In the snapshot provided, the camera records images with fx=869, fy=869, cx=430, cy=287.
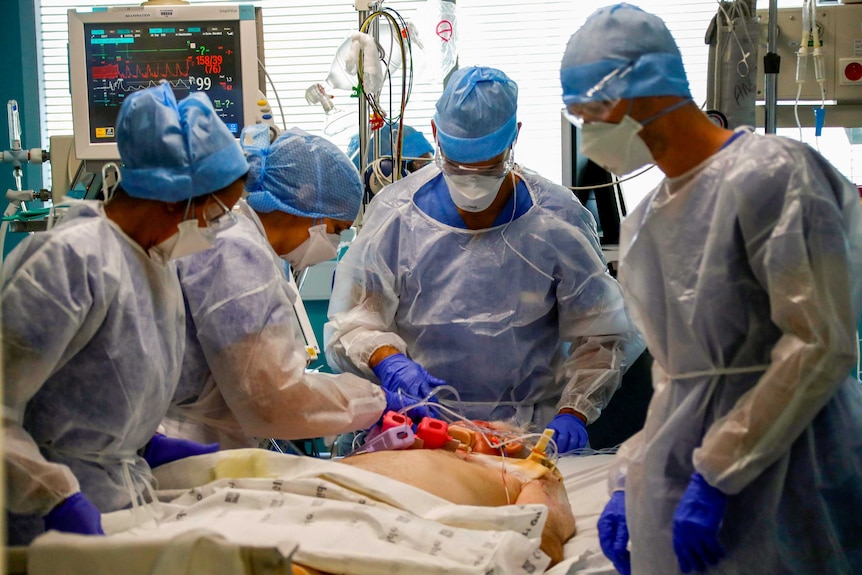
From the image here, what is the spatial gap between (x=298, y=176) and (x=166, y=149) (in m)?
0.54

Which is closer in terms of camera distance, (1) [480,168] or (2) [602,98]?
(2) [602,98]

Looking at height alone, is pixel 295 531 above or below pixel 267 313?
below

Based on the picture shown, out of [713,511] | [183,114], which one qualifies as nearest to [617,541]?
[713,511]

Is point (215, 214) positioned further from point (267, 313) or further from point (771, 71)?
point (771, 71)

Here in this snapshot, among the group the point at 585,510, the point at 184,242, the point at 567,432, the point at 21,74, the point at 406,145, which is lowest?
the point at 585,510

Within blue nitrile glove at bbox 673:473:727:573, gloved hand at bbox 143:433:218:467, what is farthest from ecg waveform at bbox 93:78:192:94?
blue nitrile glove at bbox 673:473:727:573

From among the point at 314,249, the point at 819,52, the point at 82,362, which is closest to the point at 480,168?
the point at 314,249

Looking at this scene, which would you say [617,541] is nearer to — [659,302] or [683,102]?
[659,302]

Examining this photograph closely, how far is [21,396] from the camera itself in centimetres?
131

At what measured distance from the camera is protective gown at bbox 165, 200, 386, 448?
1.79 meters

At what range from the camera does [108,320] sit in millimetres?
1434

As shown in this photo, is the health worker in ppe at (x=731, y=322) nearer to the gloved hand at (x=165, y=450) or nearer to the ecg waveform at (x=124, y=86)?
the gloved hand at (x=165, y=450)

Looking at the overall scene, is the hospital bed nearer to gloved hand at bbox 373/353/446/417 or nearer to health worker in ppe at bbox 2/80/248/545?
health worker in ppe at bbox 2/80/248/545

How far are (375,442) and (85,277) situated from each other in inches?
34.9
